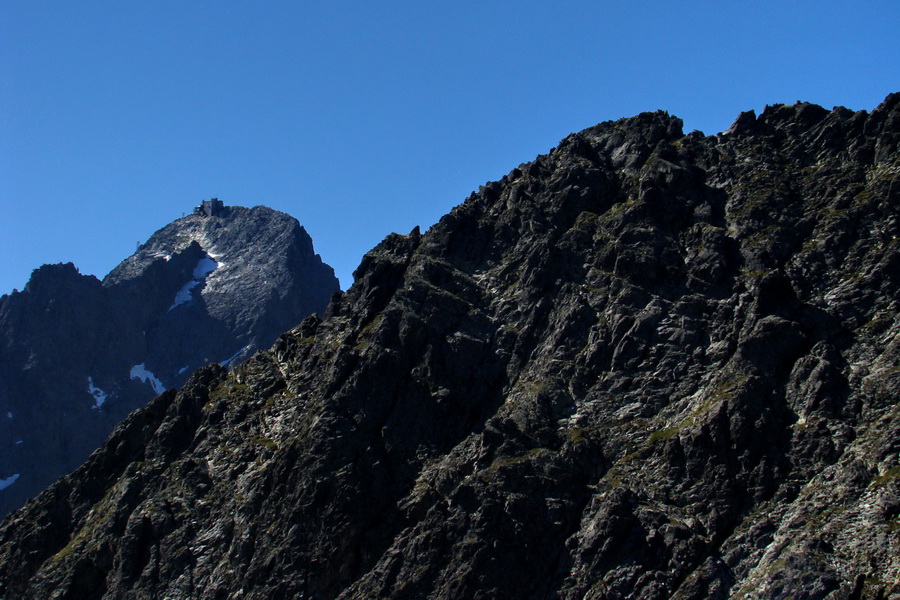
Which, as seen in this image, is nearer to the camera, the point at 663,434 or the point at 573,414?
the point at 663,434

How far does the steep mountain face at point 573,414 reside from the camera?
91312mm

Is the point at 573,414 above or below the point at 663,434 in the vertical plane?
above

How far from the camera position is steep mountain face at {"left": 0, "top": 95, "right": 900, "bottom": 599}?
91312 mm

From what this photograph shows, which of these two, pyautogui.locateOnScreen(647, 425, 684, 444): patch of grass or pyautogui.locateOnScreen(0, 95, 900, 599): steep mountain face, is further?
pyautogui.locateOnScreen(647, 425, 684, 444): patch of grass

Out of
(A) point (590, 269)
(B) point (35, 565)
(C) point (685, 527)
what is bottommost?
(C) point (685, 527)

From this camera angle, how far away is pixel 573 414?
354ft

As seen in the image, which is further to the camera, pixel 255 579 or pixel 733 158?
pixel 733 158

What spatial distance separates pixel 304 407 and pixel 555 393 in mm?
35303

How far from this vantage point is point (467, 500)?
336 ft

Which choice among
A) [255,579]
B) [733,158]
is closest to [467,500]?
[255,579]

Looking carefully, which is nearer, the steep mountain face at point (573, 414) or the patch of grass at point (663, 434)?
the steep mountain face at point (573, 414)

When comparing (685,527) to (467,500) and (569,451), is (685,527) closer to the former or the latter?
(569,451)

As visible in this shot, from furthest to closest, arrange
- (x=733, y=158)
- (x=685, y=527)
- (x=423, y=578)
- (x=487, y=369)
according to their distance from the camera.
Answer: (x=733, y=158) < (x=487, y=369) < (x=423, y=578) < (x=685, y=527)

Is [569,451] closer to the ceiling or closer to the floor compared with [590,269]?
closer to the floor
